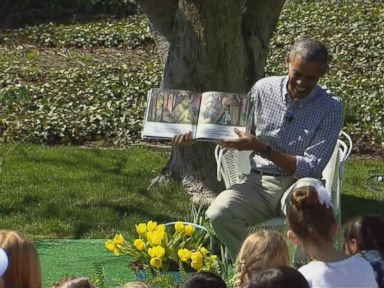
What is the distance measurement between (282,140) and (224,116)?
1.34ft

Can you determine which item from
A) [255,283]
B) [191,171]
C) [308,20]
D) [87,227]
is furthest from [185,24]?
[308,20]

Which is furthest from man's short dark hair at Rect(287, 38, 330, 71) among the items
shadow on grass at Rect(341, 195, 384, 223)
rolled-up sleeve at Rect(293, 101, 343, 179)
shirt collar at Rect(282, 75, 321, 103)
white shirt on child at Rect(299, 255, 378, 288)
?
shadow on grass at Rect(341, 195, 384, 223)

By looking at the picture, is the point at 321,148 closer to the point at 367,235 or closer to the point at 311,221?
the point at 367,235

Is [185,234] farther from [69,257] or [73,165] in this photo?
[73,165]

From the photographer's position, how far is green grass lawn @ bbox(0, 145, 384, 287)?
698 cm

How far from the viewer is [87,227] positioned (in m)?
7.68

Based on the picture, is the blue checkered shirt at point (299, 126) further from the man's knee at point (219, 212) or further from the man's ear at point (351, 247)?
the man's ear at point (351, 247)

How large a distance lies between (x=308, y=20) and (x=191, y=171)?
838 cm

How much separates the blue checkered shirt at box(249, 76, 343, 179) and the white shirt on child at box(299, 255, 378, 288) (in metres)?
1.56

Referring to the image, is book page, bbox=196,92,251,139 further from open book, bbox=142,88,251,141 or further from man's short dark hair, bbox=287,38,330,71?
man's short dark hair, bbox=287,38,330,71

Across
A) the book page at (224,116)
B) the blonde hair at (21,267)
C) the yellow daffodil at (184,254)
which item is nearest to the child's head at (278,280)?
the blonde hair at (21,267)

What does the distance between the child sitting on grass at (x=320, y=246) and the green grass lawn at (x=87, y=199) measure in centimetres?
178

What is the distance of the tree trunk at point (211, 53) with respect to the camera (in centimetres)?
805

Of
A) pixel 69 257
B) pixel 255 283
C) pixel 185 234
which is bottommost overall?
pixel 69 257
